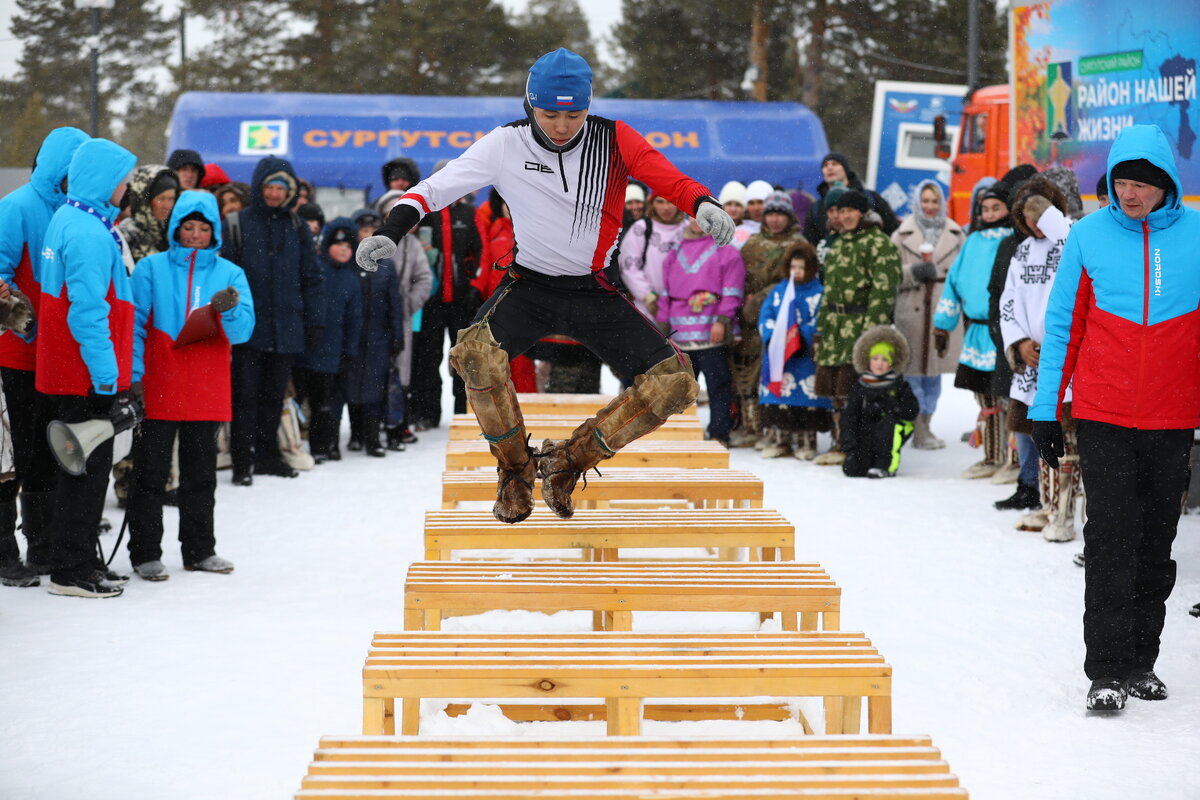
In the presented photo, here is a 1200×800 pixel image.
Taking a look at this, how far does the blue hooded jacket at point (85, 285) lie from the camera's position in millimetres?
5730

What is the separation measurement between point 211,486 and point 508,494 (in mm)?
2458

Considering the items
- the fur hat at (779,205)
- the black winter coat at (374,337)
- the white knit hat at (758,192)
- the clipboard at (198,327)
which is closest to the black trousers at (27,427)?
the clipboard at (198,327)

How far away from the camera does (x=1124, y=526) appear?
463cm

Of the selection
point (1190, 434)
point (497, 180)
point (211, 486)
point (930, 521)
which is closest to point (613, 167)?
point (497, 180)

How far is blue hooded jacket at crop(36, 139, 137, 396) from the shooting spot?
5.73 metres

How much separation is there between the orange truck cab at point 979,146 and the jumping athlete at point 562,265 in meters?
14.3

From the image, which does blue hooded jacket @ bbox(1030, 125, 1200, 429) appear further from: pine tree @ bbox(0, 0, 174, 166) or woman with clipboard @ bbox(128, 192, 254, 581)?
pine tree @ bbox(0, 0, 174, 166)

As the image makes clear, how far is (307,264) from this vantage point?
373 inches

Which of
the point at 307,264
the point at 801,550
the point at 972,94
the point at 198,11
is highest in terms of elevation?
the point at 198,11

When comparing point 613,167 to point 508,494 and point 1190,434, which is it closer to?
point 508,494

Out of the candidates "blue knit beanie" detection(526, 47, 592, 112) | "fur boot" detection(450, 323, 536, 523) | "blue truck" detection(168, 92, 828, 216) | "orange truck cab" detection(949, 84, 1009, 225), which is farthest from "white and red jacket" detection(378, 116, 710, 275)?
"blue truck" detection(168, 92, 828, 216)

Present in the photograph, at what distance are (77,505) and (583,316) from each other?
2.73 meters

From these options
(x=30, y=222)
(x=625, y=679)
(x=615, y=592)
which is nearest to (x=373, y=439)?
(x=30, y=222)

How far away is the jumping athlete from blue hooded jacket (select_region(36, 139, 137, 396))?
77.3 inches
